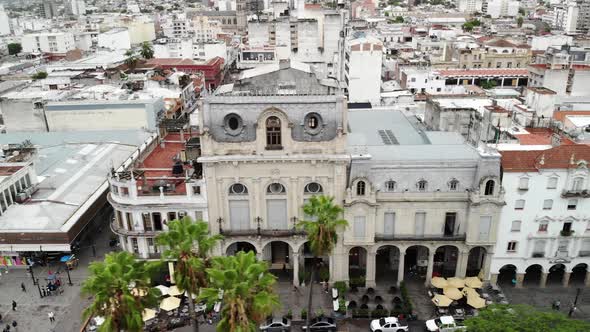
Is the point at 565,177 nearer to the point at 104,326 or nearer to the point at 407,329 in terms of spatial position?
the point at 407,329

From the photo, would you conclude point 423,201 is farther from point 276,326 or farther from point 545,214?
point 276,326

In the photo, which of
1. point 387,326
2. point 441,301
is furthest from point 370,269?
point 441,301

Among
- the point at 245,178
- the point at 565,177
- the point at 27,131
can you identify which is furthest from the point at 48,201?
the point at 565,177

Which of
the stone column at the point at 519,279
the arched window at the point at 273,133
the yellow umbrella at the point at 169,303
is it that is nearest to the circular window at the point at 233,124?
the arched window at the point at 273,133

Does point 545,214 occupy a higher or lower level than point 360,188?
lower

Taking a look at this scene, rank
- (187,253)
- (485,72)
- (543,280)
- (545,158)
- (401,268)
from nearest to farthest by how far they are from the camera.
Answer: (187,253) → (545,158) → (543,280) → (401,268) → (485,72)

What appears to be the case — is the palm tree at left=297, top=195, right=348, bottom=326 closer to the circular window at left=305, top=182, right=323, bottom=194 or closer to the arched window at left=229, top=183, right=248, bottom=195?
the circular window at left=305, top=182, right=323, bottom=194

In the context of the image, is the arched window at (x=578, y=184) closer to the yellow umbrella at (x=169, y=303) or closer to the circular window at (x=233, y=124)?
the circular window at (x=233, y=124)
